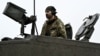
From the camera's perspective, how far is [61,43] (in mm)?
4703

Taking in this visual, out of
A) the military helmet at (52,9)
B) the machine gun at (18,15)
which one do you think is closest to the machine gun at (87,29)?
the military helmet at (52,9)

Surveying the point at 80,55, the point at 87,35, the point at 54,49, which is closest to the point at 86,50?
the point at 80,55

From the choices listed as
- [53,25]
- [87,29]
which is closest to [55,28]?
[53,25]

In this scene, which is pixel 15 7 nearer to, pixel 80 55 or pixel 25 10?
pixel 25 10

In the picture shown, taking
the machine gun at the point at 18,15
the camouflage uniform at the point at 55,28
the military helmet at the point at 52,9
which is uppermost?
the military helmet at the point at 52,9

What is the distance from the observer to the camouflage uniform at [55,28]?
5395 millimetres

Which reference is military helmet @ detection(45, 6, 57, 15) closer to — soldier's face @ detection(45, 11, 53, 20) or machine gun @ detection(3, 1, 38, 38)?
soldier's face @ detection(45, 11, 53, 20)

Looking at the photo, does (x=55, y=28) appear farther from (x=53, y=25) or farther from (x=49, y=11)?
(x=49, y=11)

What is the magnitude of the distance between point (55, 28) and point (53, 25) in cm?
7

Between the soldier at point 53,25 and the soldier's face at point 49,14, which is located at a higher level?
the soldier's face at point 49,14

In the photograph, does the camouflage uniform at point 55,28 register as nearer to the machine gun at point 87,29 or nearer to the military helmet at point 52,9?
the military helmet at point 52,9

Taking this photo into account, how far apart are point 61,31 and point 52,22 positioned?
301 millimetres

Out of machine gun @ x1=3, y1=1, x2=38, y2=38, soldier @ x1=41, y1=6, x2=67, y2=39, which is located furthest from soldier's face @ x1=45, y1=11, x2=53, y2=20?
machine gun @ x1=3, y1=1, x2=38, y2=38

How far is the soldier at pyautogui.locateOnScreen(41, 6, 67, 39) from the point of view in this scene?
5.41 meters
